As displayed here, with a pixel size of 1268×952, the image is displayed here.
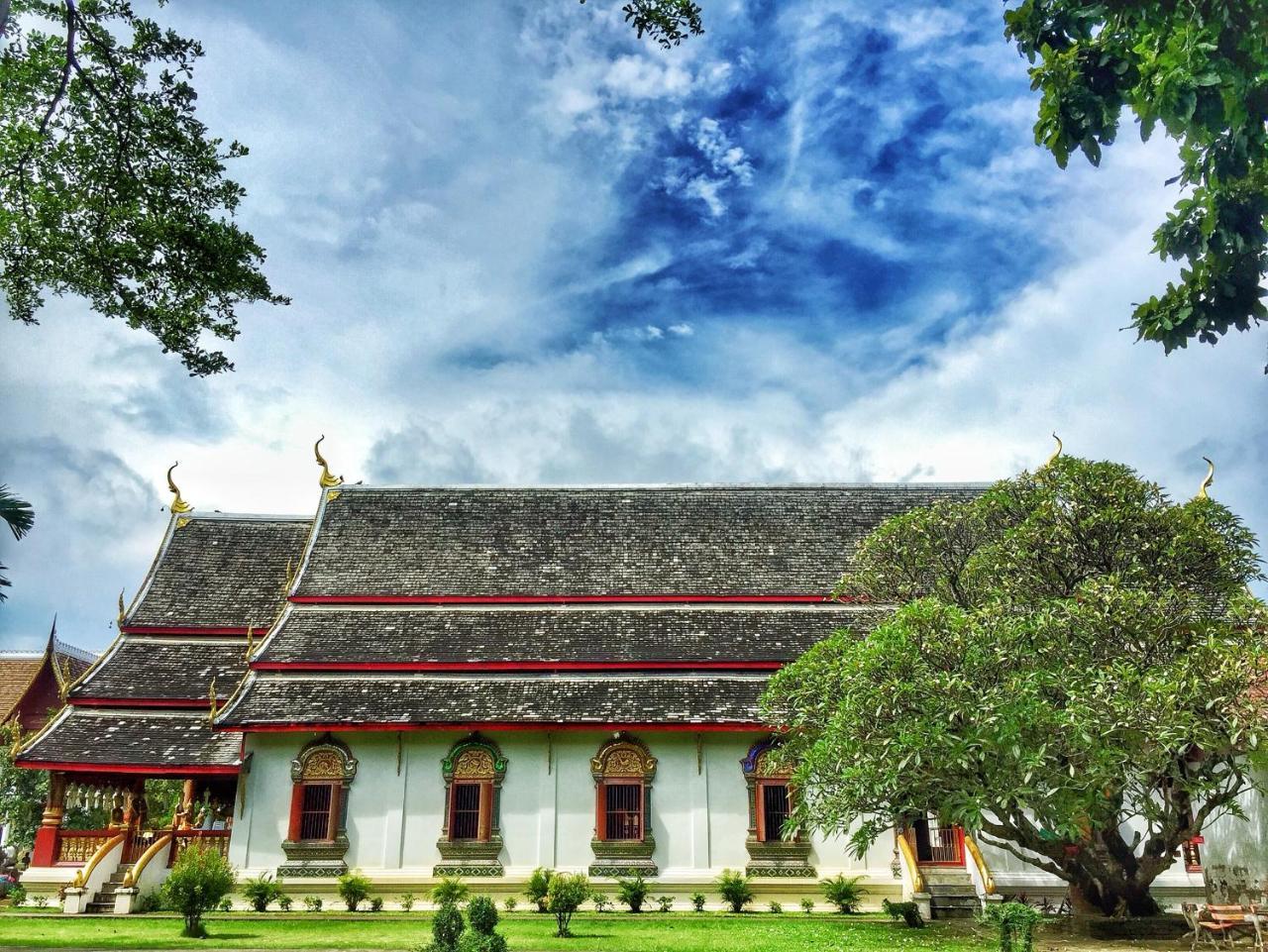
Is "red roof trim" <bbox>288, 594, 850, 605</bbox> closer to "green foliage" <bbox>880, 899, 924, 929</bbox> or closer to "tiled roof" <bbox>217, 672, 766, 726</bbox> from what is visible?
"tiled roof" <bbox>217, 672, 766, 726</bbox>

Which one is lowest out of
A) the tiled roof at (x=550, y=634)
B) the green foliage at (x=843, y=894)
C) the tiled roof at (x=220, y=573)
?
the green foliage at (x=843, y=894)

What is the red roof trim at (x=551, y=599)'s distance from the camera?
1983cm

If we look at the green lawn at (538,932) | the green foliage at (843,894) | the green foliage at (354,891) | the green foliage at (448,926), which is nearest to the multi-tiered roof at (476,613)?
the green foliage at (354,891)

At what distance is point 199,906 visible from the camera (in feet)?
41.1

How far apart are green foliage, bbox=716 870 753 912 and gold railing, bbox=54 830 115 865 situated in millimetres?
10849

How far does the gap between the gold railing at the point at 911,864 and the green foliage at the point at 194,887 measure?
10380mm

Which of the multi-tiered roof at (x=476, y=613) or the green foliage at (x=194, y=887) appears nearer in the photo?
the green foliage at (x=194, y=887)

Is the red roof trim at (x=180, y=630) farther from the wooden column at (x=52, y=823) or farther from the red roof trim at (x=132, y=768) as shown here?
the red roof trim at (x=132, y=768)

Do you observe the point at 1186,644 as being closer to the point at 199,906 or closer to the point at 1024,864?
the point at 1024,864

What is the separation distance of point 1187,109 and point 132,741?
18.6m

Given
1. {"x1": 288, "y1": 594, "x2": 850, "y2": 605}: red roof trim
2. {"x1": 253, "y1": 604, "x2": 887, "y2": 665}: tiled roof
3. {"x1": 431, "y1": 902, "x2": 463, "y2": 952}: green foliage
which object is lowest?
{"x1": 431, "y1": 902, "x2": 463, "y2": 952}: green foliage

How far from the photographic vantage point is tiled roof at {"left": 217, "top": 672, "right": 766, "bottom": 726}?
16.9m

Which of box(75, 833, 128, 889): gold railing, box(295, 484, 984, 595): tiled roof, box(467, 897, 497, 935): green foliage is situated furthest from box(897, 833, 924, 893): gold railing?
box(75, 833, 128, 889): gold railing

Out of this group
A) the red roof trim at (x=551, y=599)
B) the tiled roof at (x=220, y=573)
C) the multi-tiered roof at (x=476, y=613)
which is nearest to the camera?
the multi-tiered roof at (x=476, y=613)
